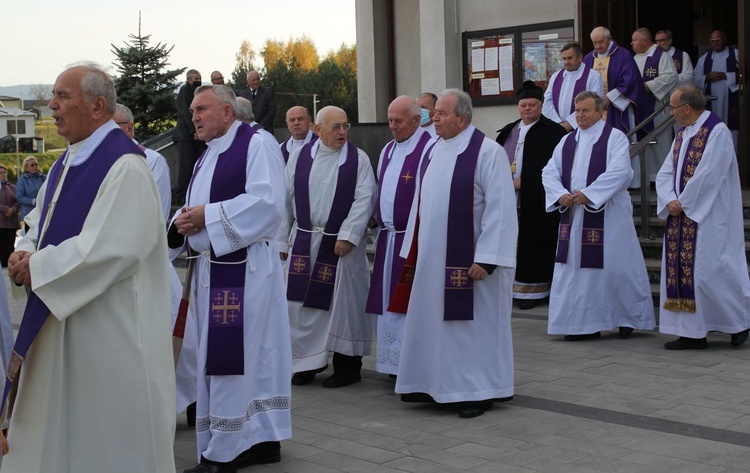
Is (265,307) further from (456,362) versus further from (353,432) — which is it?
(456,362)

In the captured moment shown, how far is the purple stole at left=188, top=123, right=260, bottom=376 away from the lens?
17.8ft

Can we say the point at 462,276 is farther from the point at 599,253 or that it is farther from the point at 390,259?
the point at 599,253

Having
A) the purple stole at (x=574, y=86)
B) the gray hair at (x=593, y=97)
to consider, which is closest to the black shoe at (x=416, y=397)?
the gray hair at (x=593, y=97)

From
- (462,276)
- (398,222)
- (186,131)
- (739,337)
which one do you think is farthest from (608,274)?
(186,131)

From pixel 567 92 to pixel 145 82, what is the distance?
13.4 m

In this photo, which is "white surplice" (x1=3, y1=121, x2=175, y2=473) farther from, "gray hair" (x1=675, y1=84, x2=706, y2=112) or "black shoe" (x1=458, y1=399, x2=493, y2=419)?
"gray hair" (x1=675, y1=84, x2=706, y2=112)

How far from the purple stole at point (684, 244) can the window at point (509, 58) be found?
523 centimetres

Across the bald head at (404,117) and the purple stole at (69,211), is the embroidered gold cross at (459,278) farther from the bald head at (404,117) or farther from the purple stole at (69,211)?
the purple stole at (69,211)

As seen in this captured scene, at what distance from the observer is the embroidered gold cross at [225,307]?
18.0 ft

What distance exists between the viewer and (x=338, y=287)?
7.72 metres

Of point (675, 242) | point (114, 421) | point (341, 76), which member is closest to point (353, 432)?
point (114, 421)

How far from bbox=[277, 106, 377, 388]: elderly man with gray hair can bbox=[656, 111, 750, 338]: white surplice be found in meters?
2.63

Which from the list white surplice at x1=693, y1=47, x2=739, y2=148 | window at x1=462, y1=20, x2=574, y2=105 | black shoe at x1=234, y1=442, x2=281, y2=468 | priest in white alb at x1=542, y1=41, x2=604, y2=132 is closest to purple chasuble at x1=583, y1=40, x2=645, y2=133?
priest in white alb at x1=542, y1=41, x2=604, y2=132

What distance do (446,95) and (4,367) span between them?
3.47 m
